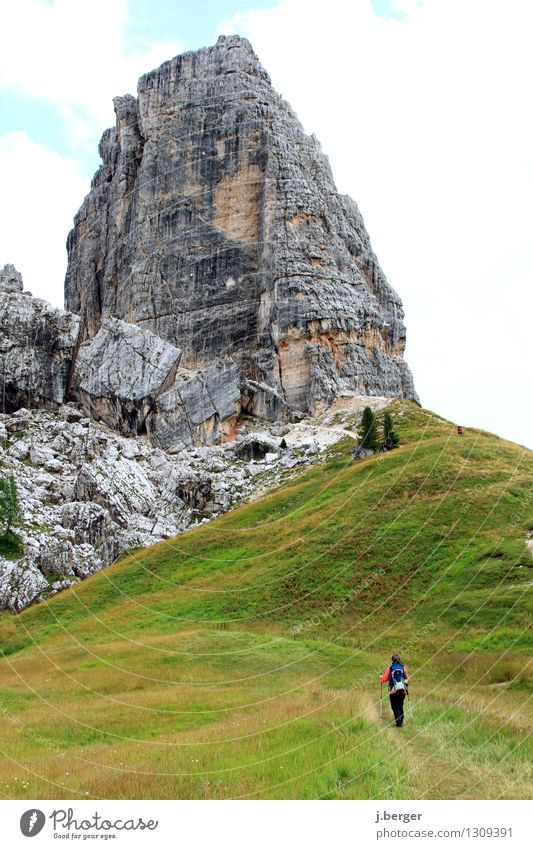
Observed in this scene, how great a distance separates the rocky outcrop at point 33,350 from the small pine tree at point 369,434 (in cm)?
4447

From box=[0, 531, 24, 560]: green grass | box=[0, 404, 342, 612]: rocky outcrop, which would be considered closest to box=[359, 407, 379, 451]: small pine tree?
box=[0, 404, 342, 612]: rocky outcrop

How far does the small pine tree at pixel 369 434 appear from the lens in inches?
2404

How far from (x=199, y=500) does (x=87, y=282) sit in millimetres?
66688

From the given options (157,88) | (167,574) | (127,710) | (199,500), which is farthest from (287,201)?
(127,710)

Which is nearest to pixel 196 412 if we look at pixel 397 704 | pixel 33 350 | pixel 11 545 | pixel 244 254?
pixel 33 350

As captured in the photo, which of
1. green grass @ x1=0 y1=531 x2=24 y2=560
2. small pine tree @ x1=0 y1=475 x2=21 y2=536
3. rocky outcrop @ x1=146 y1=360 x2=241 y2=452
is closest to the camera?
green grass @ x1=0 y1=531 x2=24 y2=560

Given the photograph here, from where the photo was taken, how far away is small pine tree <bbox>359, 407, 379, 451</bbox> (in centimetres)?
6106

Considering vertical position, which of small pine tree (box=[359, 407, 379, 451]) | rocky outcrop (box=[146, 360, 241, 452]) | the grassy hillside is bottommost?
the grassy hillside

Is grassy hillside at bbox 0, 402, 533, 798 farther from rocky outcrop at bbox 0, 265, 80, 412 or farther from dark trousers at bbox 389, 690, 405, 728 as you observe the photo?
rocky outcrop at bbox 0, 265, 80, 412

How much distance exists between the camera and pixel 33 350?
9562 cm

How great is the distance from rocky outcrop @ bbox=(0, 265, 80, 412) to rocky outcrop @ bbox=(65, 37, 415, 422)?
34.8 ft

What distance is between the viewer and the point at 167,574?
4491 centimetres
